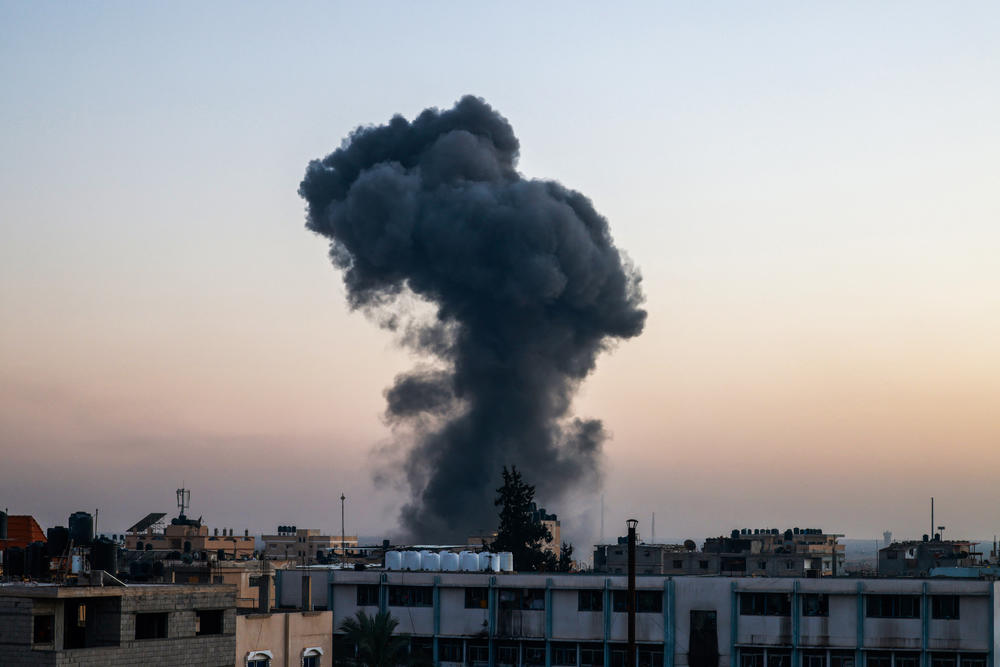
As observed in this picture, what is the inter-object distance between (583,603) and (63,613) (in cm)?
2804

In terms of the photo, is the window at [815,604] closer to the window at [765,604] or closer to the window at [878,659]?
the window at [765,604]

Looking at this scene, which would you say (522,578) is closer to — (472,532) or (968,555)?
(968,555)

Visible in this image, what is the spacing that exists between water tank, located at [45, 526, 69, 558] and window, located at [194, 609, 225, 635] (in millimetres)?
6716

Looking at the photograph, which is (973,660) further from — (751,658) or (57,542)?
(57,542)

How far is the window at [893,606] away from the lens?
60.9 meters

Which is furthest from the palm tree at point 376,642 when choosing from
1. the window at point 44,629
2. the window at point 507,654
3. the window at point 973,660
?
the window at point 973,660

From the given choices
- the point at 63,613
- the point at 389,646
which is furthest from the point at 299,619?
the point at 63,613

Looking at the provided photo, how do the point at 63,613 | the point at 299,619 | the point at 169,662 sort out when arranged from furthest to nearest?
the point at 299,619, the point at 169,662, the point at 63,613

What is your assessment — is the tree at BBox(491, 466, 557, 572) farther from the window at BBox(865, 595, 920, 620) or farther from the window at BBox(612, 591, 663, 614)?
the window at BBox(865, 595, 920, 620)

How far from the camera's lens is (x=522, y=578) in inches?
2574

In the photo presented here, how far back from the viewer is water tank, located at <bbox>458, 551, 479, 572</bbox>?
69.9m

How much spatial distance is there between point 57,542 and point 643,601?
26115 millimetres

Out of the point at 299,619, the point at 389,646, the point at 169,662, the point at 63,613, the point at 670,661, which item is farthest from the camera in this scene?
the point at 670,661

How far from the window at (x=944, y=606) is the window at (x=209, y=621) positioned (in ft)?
101
